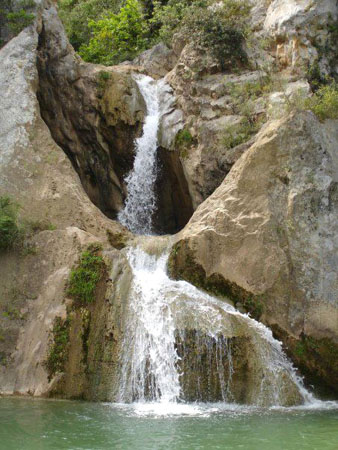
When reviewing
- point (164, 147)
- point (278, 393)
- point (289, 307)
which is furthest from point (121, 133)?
point (278, 393)

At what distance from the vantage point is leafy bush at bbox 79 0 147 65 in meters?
28.8

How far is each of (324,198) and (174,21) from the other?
15.8 m

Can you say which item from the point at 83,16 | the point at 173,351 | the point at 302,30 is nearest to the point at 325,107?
the point at 302,30

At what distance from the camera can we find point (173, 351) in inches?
468

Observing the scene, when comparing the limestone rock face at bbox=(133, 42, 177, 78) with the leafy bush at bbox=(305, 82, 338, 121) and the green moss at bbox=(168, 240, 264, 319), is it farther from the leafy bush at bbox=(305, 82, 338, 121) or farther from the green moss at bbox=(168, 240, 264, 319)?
the green moss at bbox=(168, 240, 264, 319)

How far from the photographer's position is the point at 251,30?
22.0m

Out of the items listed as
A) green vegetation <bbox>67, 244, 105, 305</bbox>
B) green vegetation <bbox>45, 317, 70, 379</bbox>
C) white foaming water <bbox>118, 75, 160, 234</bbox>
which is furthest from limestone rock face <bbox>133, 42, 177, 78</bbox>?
green vegetation <bbox>45, 317, 70, 379</bbox>

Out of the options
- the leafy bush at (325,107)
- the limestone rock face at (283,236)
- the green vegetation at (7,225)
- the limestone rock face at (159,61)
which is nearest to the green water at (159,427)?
the limestone rock face at (283,236)

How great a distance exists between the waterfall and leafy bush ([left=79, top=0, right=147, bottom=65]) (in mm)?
19204

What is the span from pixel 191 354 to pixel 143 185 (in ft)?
32.5

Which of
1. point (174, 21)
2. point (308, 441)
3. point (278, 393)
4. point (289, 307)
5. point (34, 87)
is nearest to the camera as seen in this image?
point (308, 441)

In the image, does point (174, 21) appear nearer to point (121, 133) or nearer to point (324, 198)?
point (121, 133)

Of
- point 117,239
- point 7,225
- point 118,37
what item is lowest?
point 7,225

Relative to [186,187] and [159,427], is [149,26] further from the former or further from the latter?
[159,427]
